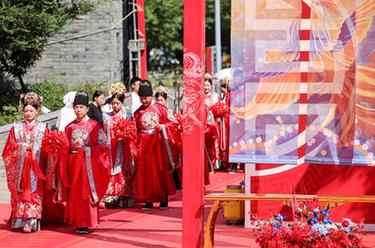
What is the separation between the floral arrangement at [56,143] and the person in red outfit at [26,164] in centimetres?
17

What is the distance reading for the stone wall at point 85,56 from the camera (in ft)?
87.3

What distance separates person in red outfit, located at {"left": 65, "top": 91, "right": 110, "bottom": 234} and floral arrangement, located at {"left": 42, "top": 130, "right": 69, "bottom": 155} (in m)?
0.15

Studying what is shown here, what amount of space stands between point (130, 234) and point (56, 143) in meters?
1.48

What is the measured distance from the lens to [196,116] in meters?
10.4

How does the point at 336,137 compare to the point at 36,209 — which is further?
the point at 36,209

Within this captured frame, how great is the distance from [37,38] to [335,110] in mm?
10214

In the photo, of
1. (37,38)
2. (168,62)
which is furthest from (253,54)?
(168,62)

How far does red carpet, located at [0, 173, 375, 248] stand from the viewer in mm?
11641

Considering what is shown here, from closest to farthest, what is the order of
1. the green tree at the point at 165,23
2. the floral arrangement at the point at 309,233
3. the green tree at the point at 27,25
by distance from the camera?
the floral arrangement at the point at 309,233 < the green tree at the point at 27,25 < the green tree at the point at 165,23

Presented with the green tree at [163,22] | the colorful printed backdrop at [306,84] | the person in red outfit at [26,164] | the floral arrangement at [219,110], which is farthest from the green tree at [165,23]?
the colorful printed backdrop at [306,84]

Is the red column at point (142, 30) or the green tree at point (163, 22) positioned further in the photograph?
the green tree at point (163, 22)

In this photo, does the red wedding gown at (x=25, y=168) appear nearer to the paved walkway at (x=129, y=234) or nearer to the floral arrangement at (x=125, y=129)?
the paved walkway at (x=129, y=234)

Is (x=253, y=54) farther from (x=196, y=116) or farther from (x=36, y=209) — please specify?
(x=36, y=209)

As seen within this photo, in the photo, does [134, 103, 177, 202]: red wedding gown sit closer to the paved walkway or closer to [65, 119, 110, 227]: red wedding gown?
the paved walkway
